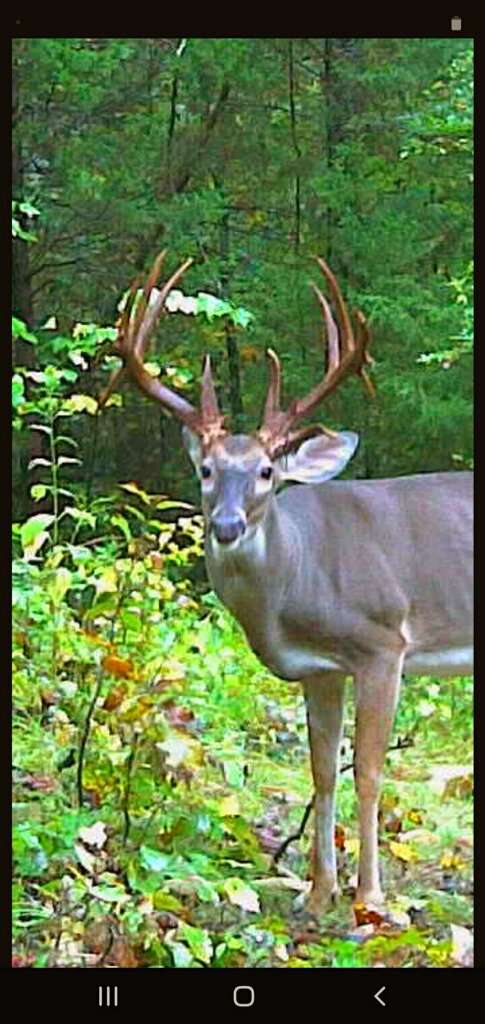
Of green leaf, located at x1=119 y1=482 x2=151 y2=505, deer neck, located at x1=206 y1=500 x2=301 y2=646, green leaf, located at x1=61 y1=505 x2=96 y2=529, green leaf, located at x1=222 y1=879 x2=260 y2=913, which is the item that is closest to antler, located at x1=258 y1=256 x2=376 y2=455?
deer neck, located at x1=206 y1=500 x2=301 y2=646

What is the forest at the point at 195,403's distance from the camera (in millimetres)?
1857

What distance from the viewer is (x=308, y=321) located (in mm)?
2041

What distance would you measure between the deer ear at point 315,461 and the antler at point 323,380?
18 millimetres

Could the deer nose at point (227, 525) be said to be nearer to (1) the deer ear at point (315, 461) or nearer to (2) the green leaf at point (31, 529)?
(1) the deer ear at point (315, 461)

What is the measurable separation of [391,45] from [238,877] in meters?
0.84

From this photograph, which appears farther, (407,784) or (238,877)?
(407,784)

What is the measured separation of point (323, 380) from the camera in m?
1.98

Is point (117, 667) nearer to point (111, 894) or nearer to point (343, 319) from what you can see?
point (111, 894)

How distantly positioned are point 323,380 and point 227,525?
184mm
